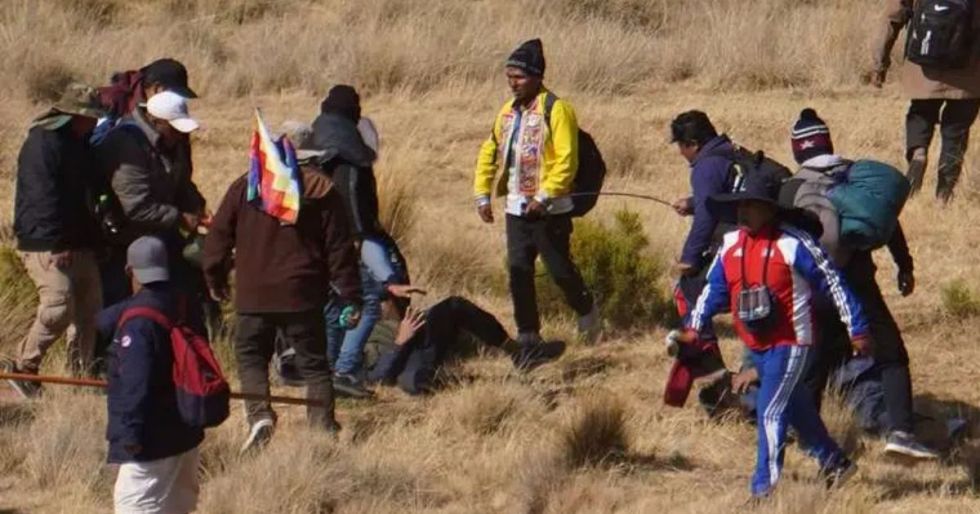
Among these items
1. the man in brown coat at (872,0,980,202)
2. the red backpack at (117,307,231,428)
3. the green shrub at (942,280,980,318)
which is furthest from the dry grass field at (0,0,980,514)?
the red backpack at (117,307,231,428)

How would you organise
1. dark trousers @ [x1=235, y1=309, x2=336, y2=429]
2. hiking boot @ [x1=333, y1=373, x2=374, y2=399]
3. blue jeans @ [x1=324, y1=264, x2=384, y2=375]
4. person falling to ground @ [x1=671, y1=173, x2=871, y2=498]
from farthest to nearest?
blue jeans @ [x1=324, y1=264, x2=384, y2=375]
hiking boot @ [x1=333, y1=373, x2=374, y2=399]
dark trousers @ [x1=235, y1=309, x2=336, y2=429]
person falling to ground @ [x1=671, y1=173, x2=871, y2=498]

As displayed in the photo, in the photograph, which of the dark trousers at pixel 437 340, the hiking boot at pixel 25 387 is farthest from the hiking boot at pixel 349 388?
the hiking boot at pixel 25 387

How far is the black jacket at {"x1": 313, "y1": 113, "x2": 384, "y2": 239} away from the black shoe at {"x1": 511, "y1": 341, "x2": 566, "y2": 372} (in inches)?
48.5

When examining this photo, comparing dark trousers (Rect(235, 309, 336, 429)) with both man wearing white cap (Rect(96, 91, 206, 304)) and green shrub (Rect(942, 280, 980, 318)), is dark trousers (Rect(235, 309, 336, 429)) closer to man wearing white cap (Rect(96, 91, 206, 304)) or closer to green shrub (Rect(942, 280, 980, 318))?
man wearing white cap (Rect(96, 91, 206, 304))

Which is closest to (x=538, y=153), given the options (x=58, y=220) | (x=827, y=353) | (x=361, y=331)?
(x=361, y=331)

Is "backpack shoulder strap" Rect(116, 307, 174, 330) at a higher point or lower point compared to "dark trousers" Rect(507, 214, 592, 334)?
higher

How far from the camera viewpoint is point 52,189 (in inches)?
388

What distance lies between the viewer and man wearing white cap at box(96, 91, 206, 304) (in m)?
9.92

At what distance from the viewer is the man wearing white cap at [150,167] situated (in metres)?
9.92

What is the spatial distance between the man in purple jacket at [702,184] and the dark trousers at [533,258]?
117 centimetres

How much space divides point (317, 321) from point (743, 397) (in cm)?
211

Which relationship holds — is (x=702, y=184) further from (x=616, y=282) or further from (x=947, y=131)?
(x=947, y=131)

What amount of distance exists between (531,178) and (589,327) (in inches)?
43.3

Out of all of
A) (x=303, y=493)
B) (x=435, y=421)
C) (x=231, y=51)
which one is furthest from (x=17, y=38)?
(x=303, y=493)
